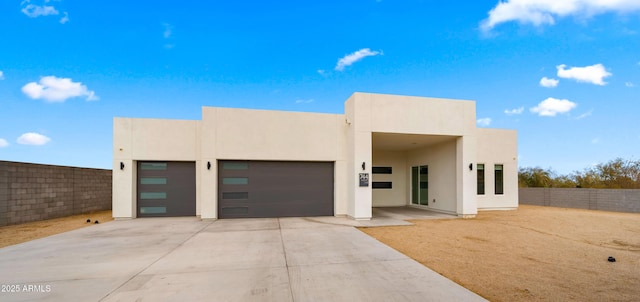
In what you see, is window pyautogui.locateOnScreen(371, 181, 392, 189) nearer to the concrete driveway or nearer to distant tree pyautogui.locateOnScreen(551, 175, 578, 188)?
the concrete driveway

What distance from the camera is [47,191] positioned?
32.6ft

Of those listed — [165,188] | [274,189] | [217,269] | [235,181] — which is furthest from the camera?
[165,188]

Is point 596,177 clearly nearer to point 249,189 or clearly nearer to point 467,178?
point 467,178

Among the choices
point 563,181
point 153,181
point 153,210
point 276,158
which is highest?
point 276,158

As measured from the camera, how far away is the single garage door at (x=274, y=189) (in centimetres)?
967

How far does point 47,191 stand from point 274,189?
8442 mm

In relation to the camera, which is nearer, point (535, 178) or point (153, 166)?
point (153, 166)

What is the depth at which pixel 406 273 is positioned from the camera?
3.97 meters

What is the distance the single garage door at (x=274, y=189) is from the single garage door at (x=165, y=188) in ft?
5.06

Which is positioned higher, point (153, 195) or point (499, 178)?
point (499, 178)

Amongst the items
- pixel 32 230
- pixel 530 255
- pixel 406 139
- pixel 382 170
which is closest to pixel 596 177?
pixel 382 170

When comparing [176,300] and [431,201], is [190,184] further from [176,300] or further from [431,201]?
[431,201]

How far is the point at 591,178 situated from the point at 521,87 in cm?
1151

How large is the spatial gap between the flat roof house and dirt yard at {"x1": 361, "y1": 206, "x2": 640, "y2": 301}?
2483mm
